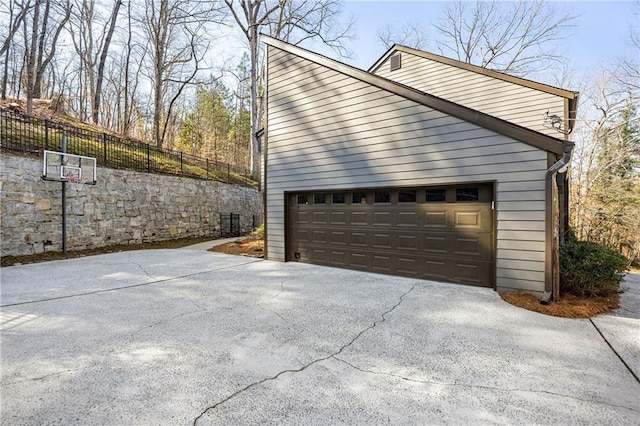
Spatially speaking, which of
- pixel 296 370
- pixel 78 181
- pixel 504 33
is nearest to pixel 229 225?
pixel 78 181

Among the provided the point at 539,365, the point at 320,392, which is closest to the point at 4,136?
the point at 320,392

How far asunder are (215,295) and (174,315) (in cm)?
85

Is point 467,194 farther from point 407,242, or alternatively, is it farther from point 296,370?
point 296,370

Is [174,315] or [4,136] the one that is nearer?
[174,315]

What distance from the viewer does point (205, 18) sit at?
1536 cm

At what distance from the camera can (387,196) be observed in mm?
5652

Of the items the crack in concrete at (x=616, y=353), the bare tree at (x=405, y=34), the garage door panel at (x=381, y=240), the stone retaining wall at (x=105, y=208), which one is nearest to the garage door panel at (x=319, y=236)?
the garage door panel at (x=381, y=240)

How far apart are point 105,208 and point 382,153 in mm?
8640

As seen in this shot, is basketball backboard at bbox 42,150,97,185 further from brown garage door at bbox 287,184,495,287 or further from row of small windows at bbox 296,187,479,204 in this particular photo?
row of small windows at bbox 296,187,479,204

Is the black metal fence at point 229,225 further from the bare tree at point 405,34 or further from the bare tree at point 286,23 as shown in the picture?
the bare tree at point 405,34

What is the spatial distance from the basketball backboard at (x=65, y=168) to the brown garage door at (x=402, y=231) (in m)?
6.11

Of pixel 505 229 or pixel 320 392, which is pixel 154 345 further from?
pixel 505 229

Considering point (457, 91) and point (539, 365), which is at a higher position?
point (457, 91)

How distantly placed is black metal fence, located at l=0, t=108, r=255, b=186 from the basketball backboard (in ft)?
1.67
